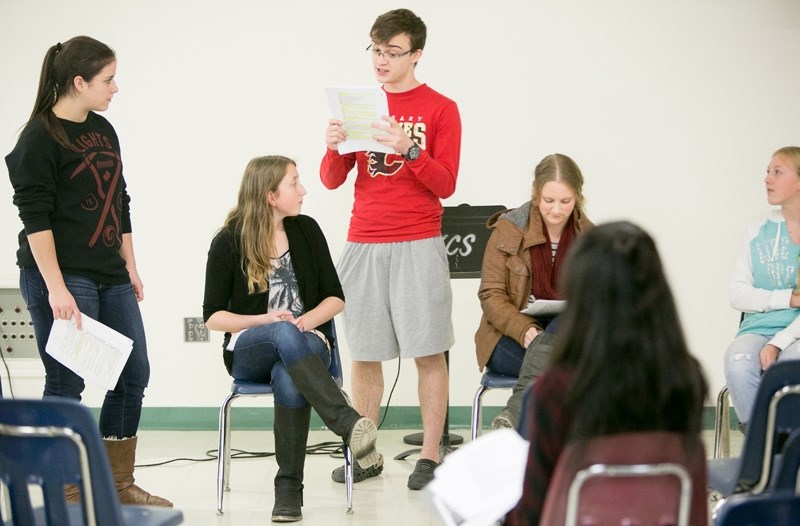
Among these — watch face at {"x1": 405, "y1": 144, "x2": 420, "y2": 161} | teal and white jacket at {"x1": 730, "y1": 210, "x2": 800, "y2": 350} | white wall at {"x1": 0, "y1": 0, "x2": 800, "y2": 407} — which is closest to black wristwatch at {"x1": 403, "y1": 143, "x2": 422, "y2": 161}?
watch face at {"x1": 405, "y1": 144, "x2": 420, "y2": 161}

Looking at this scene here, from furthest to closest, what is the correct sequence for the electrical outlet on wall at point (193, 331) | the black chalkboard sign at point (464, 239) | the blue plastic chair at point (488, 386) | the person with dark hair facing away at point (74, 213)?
the electrical outlet on wall at point (193, 331) → the black chalkboard sign at point (464, 239) → the blue plastic chair at point (488, 386) → the person with dark hair facing away at point (74, 213)

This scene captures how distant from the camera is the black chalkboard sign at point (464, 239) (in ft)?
14.2

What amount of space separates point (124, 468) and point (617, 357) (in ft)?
7.66

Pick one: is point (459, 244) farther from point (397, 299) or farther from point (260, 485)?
point (260, 485)

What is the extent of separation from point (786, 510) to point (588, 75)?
3505 millimetres

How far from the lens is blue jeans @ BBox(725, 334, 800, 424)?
3.59 m

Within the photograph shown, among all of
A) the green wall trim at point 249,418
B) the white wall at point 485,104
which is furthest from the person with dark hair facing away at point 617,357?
the green wall trim at point 249,418

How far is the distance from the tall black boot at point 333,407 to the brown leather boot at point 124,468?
0.64 metres

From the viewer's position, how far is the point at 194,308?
500 centimetres

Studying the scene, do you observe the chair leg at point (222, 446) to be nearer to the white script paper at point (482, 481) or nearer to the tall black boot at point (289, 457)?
the tall black boot at point (289, 457)

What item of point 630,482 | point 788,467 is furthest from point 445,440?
point 630,482

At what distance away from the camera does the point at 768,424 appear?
247 cm

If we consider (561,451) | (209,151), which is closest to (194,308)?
(209,151)

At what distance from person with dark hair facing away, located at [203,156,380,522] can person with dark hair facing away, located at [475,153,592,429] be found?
23.1 inches
